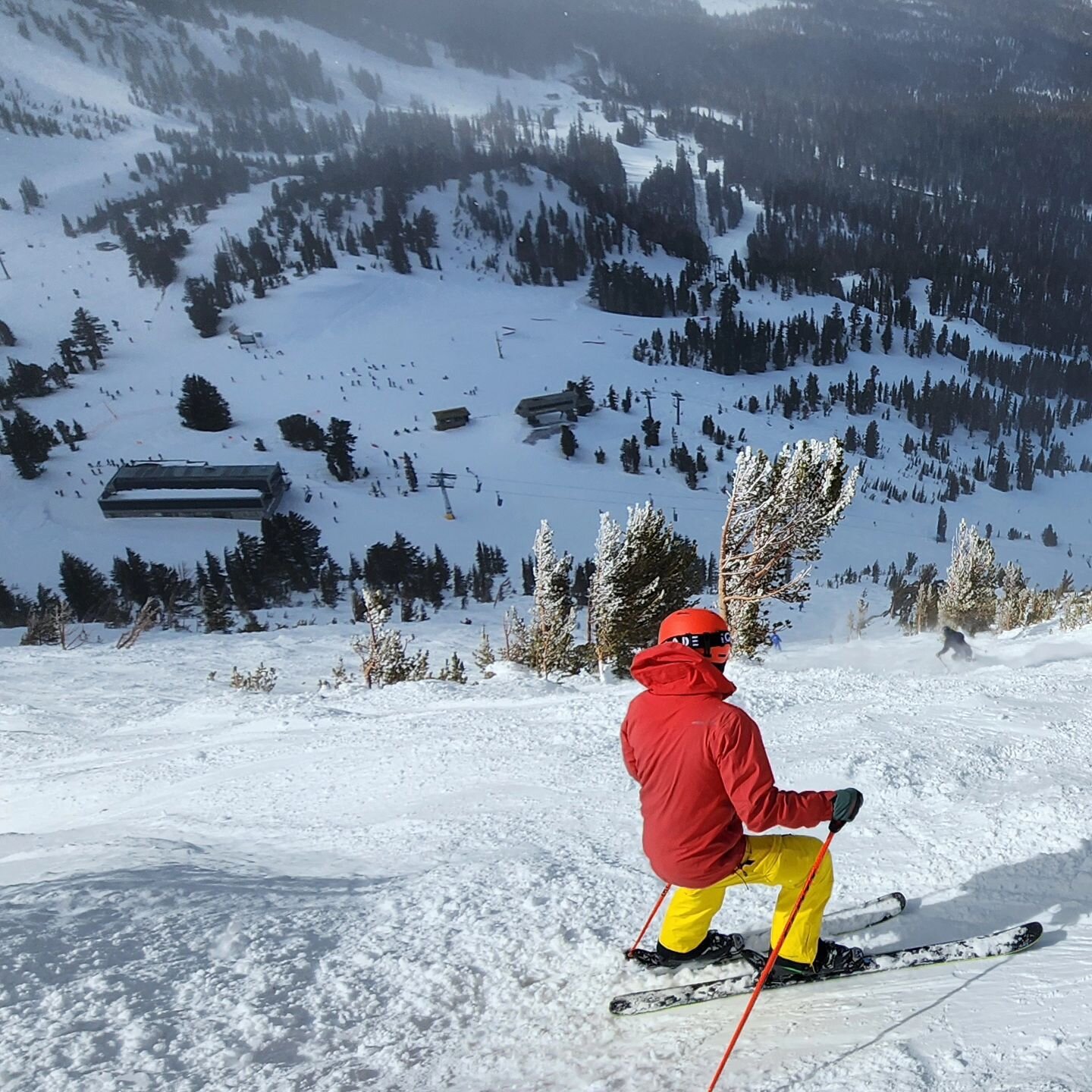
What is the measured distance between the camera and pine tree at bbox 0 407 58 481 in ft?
244

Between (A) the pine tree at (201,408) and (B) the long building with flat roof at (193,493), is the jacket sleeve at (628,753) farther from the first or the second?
(A) the pine tree at (201,408)

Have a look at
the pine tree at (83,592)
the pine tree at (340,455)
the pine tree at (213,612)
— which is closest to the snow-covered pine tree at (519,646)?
the pine tree at (213,612)

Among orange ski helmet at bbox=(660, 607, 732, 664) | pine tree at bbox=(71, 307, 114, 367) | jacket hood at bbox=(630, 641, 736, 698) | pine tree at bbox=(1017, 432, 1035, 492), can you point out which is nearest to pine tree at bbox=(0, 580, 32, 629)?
jacket hood at bbox=(630, 641, 736, 698)

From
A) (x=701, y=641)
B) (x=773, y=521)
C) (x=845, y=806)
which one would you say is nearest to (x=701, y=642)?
(x=701, y=641)

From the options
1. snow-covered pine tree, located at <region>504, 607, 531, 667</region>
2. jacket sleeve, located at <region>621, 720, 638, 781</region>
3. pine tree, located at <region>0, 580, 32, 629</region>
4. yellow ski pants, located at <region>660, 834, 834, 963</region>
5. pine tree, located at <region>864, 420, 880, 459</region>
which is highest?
jacket sleeve, located at <region>621, 720, 638, 781</region>

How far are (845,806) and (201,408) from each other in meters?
97.7

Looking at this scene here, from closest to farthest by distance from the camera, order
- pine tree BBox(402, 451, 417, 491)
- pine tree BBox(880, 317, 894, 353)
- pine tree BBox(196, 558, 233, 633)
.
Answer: pine tree BBox(196, 558, 233, 633) → pine tree BBox(402, 451, 417, 491) → pine tree BBox(880, 317, 894, 353)

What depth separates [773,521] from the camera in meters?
19.7

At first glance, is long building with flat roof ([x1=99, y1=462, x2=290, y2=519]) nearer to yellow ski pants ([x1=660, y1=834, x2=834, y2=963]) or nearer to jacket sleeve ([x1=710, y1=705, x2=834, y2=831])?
yellow ski pants ([x1=660, y1=834, x2=834, y2=963])

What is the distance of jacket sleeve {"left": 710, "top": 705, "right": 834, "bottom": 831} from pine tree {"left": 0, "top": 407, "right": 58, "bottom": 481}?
91.3 metres

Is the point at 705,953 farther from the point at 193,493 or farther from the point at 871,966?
the point at 193,493

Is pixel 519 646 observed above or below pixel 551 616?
below

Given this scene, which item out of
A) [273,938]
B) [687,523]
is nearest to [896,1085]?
[273,938]

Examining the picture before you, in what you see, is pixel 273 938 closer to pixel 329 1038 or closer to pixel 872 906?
pixel 329 1038
